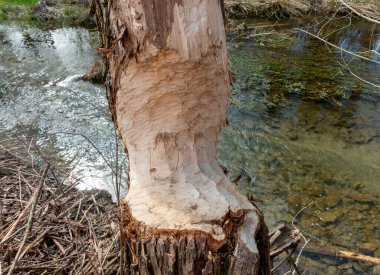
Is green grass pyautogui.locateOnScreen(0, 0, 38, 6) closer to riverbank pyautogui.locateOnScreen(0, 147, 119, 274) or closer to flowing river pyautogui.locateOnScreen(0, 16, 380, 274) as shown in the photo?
flowing river pyautogui.locateOnScreen(0, 16, 380, 274)

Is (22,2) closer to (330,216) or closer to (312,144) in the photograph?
(312,144)

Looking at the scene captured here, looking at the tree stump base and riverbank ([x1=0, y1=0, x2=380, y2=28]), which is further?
riverbank ([x1=0, y1=0, x2=380, y2=28])

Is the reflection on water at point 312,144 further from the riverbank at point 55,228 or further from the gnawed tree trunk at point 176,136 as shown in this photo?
the gnawed tree trunk at point 176,136

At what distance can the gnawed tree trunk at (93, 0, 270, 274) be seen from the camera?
108 cm

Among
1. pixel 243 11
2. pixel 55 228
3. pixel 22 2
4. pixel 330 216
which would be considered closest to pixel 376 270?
Answer: pixel 330 216

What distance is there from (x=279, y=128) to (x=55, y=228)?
9.17ft

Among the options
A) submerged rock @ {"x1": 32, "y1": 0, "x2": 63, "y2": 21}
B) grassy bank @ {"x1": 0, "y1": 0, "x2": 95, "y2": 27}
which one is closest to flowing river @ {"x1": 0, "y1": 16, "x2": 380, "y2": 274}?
grassy bank @ {"x1": 0, "y1": 0, "x2": 95, "y2": 27}

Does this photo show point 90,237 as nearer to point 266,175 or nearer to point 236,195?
point 236,195

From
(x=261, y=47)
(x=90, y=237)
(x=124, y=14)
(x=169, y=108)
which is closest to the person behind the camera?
(x=124, y=14)

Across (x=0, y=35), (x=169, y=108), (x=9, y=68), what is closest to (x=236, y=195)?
(x=169, y=108)

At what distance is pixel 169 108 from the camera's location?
1203 millimetres

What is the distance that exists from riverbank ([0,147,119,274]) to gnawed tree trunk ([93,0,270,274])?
17.5 inches

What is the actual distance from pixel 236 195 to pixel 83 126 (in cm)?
319

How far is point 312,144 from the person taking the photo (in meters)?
3.79
